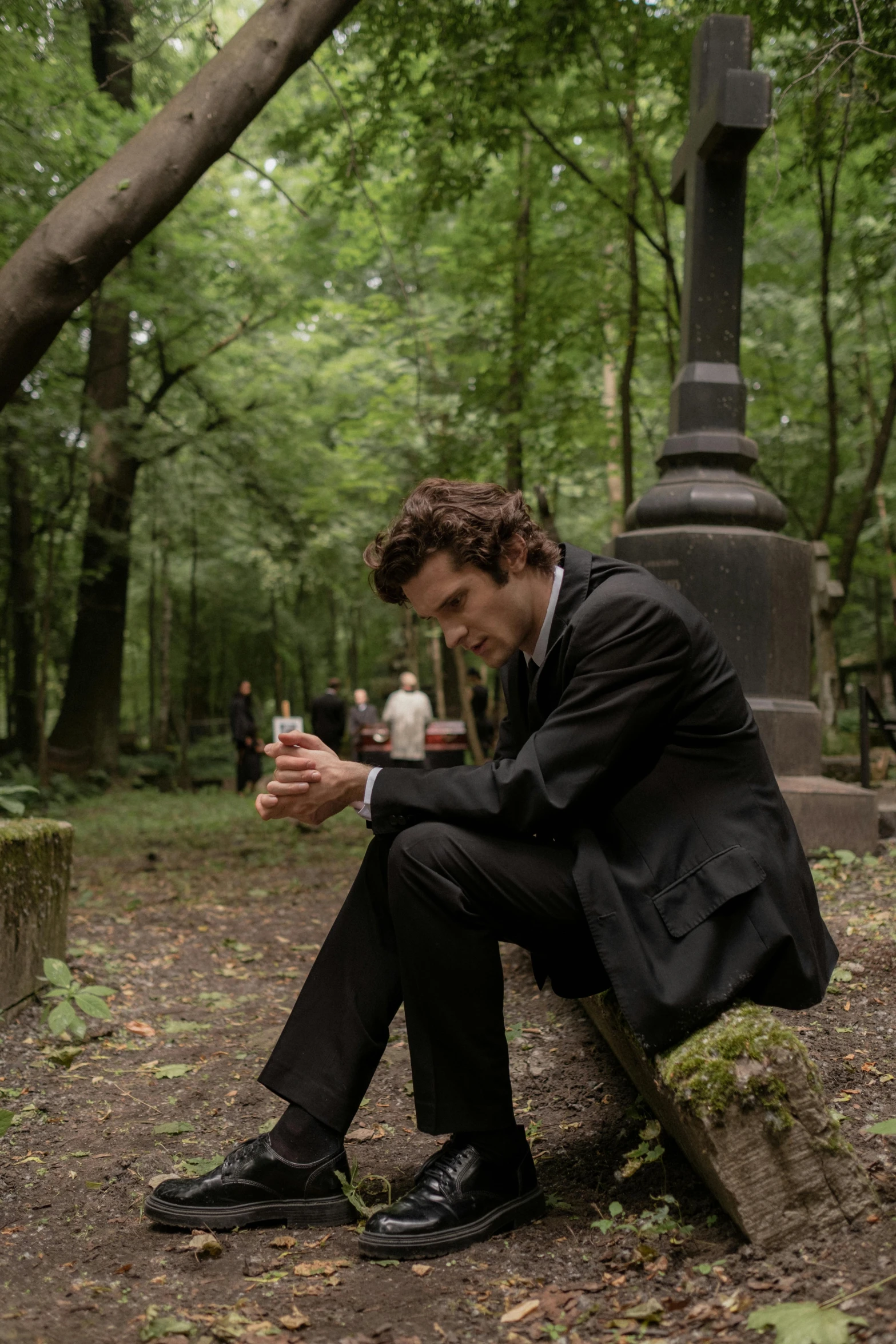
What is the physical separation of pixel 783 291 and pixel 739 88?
536 inches

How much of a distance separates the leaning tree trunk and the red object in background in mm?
11269

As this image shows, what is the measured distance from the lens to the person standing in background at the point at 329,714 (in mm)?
16906

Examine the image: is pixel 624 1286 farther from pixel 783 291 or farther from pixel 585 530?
pixel 585 530

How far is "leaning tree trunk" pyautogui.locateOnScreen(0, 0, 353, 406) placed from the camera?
5.81m

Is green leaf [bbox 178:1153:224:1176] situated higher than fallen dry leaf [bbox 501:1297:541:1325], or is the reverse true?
fallen dry leaf [bbox 501:1297:541:1325]

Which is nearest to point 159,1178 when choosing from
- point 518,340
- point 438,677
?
point 518,340

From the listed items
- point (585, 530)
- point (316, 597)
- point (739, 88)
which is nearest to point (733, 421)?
point (739, 88)

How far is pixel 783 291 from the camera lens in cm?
1886

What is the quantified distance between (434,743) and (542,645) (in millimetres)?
14483

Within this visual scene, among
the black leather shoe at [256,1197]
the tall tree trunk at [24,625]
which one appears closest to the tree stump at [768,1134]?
the black leather shoe at [256,1197]

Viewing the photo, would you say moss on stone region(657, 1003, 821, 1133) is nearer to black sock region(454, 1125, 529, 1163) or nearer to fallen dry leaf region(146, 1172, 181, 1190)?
black sock region(454, 1125, 529, 1163)

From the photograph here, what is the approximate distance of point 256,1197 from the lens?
8.41ft

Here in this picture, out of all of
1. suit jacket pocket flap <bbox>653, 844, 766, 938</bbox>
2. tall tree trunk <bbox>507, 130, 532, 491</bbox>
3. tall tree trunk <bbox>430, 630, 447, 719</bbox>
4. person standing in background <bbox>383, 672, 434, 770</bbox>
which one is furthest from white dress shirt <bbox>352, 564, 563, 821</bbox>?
tall tree trunk <bbox>430, 630, 447, 719</bbox>

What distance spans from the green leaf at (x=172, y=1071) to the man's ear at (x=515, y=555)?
2385 mm
